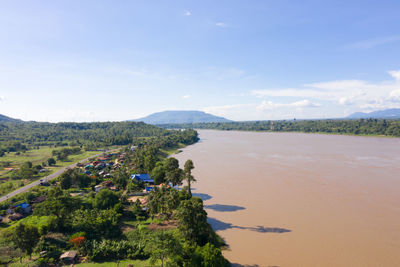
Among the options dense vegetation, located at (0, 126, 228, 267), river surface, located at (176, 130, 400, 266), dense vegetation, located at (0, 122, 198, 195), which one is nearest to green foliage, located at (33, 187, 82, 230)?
dense vegetation, located at (0, 126, 228, 267)

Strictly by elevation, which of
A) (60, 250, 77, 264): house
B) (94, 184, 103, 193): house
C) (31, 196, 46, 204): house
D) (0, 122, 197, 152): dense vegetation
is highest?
(0, 122, 197, 152): dense vegetation

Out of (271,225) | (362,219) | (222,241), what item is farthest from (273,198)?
(222,241)

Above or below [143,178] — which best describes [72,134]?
above

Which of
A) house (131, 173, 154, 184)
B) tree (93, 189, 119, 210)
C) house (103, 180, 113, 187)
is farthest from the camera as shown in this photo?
house (131, 173, 154, 184)

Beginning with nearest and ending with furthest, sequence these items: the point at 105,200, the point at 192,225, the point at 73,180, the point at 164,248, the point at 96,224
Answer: the point at 164,248
the point at 192,225
the point at 96,224
the point at 105,200
the point at 73,180

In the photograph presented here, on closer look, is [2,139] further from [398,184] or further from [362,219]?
[398,184]

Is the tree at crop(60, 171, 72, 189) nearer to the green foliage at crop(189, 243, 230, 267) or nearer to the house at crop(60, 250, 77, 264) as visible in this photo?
the house at crop(60, 250, 77, 264)

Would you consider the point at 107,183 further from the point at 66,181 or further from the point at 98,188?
the point at 66,181

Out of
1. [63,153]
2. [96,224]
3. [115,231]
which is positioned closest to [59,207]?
[96,224]
